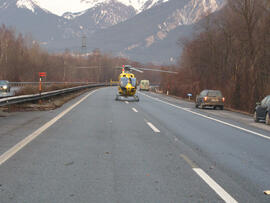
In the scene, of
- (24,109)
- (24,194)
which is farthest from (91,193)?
(24,109)

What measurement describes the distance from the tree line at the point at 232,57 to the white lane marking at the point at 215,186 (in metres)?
22.5

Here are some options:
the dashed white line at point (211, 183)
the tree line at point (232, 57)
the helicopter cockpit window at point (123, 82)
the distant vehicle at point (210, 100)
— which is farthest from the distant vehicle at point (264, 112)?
the helicopter cockpit window at point (123, 82)

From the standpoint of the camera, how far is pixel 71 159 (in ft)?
22.8

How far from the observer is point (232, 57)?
4266 cm

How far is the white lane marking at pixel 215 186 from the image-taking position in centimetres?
465

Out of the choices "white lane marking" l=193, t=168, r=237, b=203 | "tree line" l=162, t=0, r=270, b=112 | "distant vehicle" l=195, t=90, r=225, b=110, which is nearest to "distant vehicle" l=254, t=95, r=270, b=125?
"distant vehicle" l=195, t=90, r=225, b=110

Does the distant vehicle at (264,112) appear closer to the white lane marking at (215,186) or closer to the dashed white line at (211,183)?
the dashed white line at (211,183)

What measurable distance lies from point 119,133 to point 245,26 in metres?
24.7

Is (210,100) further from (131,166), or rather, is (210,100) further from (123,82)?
(131,166)

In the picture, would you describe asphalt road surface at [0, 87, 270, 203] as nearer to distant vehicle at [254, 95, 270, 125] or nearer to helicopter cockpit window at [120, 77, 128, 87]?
distant vehicle at [254, 95, 270, 125]

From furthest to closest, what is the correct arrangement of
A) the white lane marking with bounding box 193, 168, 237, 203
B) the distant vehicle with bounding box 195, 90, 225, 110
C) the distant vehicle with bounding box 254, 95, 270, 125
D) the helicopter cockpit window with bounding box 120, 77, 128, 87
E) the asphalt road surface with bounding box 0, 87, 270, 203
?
the helicopter cockpit window with bounding box 120, 77, 128, 87 < the distant vehicle with bounding box 195, 90, 225, 110 < the distant vehicle with bounding box 254, 95, 270, 125 < the asphalt road surface with bounding box 0, 87, 270, 203 < the white lane marking with bounding box 193, 168, 237, 203

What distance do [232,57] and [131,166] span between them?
38.9 meters

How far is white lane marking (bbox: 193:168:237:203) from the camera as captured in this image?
4.65 m

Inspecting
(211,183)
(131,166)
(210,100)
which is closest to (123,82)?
(210,100)
